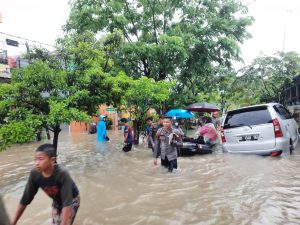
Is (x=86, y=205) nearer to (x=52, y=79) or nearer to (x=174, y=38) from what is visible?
(x=52, y=79)

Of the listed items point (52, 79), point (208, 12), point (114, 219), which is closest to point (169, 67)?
point (208, 12)

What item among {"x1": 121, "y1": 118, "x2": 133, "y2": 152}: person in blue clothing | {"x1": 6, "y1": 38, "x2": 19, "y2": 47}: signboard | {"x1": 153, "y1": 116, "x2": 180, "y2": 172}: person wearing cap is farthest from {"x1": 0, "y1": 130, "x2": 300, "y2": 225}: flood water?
{"x1": 6, "y1": 38, "x2": 19, "y2": 47}: signboard

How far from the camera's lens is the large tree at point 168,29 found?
16.5 meters

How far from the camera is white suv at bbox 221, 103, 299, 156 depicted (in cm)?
911

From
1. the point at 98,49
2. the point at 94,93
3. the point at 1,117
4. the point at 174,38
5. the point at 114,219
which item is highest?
the point at 174,38

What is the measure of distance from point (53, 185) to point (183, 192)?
12.4 ft

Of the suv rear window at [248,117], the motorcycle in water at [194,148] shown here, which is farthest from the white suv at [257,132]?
Answer: the motorcycle in water at [194,148]

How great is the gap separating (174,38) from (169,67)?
222 cm

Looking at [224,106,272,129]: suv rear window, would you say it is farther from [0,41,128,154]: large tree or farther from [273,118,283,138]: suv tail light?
[0,41,128,154]: large tree

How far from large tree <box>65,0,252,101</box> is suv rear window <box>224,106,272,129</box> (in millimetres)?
6681

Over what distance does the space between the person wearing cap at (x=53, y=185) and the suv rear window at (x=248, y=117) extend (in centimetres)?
693

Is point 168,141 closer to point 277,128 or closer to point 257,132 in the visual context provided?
point 257,132

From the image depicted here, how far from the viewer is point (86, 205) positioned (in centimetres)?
614

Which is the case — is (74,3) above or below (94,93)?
above
